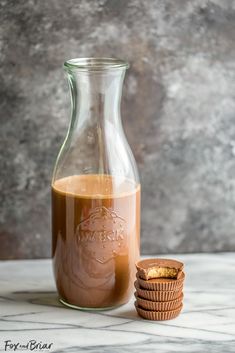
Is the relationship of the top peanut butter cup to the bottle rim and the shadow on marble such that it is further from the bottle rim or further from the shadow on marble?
the bottle rim

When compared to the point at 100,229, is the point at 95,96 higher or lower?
higher

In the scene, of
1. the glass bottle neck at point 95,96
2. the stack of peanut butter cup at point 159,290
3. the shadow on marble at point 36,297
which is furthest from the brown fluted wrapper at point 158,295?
the glass bottle neck at point 95,96

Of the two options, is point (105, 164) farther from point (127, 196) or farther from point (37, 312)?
point (37, 312)

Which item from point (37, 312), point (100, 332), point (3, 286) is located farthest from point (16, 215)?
point (100, 332)

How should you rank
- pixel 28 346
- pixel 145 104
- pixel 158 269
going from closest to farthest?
pixel 28 346 < pixel 158 269 < pixel 145 104

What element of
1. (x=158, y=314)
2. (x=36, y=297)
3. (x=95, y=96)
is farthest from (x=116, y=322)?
(x=95, y=96)

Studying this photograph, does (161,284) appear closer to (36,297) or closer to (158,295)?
(158,295)
